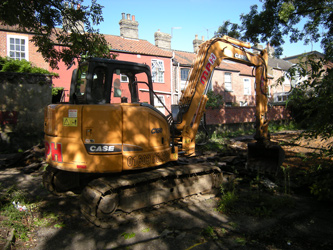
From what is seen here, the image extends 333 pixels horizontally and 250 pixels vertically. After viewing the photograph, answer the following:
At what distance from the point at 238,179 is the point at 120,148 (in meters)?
3.38

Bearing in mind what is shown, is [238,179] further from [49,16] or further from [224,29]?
[224,29]

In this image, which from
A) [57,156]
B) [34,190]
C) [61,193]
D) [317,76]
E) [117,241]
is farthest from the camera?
[34,190]

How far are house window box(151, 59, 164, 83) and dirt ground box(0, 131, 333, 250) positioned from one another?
18159 millimetres

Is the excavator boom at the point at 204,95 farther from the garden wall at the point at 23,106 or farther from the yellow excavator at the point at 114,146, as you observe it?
the garden wall at the point at 23,106

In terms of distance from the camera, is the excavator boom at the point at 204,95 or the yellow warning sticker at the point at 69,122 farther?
the excavator boom at the point at 204,95

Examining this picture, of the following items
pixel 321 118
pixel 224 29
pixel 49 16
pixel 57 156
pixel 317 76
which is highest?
pixel 224 29

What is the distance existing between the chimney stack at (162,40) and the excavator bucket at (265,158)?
20.0m

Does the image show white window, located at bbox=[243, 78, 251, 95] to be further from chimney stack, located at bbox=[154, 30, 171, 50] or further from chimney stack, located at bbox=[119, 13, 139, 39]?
chimney stack, located at bbox=[119, 13, 139, 39]

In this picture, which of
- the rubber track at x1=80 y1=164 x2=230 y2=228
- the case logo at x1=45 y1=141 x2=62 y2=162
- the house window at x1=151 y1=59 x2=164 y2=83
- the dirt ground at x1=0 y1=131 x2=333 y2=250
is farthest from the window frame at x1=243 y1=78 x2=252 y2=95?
the case logo at x1=45 y1=141 x2=62 y2=162

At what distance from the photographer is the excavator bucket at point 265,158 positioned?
688 centimetres

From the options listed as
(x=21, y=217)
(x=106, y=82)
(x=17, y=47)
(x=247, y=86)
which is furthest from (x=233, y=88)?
(x=21, y=217)

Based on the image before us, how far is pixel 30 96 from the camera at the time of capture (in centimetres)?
1266

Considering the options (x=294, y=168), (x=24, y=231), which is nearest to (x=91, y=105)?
(x=24, y=231)

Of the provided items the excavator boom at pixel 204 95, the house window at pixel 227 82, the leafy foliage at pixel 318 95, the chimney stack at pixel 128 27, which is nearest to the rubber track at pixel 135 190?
the excavator boom at pixel 204 95
